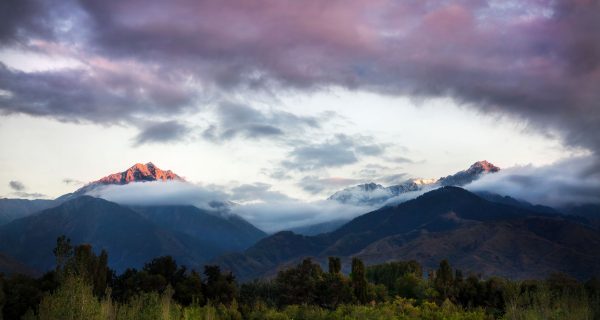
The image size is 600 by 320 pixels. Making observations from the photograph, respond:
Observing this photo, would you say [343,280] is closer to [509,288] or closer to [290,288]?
[290,288]

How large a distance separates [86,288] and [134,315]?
24.2ft

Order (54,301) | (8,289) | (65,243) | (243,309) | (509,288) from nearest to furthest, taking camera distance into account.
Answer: (54,301) → (65,243) → (243,309) → (8,289) → (509,288)

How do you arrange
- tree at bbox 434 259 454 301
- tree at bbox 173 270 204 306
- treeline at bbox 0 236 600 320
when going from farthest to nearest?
tree at bbox 434 259 454 301
tree at bbox 173 270 204 306
treeline at bbox 0 236 600 320

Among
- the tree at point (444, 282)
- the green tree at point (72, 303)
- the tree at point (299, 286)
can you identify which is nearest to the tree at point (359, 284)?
the tree at point (299, 286)

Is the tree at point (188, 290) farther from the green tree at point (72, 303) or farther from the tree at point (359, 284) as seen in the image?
the green tree at point (72, 303)

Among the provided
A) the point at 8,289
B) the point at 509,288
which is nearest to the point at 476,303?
the point at 509,288

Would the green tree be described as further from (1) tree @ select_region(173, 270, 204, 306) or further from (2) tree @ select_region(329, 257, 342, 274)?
(2) tree @ select_region(329, 257, 342, 274)

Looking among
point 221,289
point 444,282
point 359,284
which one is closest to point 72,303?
point 221,289

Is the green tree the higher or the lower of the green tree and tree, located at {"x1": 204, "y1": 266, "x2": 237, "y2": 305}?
the higher

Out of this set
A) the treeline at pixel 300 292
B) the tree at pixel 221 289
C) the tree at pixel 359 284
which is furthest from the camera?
the tree at pixel 359 284

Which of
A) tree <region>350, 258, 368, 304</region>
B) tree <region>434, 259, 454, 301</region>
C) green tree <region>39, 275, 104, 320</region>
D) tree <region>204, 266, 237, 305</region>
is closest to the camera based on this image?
green tree <region>39, 275, 104, 320</region>

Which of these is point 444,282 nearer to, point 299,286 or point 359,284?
point 359,284

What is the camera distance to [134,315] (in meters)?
37.0

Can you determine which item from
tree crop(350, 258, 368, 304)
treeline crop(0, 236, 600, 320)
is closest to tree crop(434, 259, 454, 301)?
treeline crop(0, 236, 600, 320)
